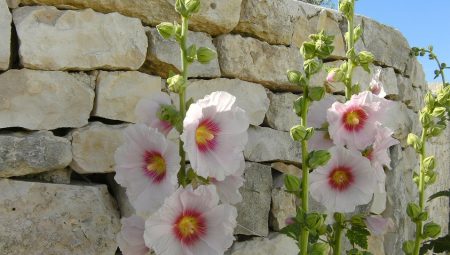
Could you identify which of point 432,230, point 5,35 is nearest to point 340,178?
point 432,230

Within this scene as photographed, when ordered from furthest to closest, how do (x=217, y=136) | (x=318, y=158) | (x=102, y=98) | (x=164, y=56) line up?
1. (x=164, y=56)
2. (x=102, y=98)
3. (x=318, y=158)
4. (x=217, y=136)

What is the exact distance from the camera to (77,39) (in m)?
1.87

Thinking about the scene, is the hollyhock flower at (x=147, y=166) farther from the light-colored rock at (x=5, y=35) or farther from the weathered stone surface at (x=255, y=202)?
the weathered stone surface at (x=255, y=202)

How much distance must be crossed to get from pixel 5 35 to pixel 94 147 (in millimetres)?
422

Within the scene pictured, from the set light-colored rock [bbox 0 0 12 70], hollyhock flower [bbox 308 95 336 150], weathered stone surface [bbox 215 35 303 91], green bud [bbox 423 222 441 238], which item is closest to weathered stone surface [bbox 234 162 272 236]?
weathered stone surface [bbox 215 35 303 91]

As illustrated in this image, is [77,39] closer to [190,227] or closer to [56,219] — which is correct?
[56,219]

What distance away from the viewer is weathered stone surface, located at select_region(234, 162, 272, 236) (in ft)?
7.57

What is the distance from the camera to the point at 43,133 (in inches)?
71.0

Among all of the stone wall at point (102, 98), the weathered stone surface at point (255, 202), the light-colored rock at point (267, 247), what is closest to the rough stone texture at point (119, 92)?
the stone wall at point (102, 98)

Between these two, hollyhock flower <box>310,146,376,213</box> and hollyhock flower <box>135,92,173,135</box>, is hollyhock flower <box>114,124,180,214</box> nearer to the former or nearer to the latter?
hollyhock flower <box>135,92,173,135</box>

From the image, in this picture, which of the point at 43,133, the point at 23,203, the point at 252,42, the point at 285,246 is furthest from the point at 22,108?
the point at 285,246

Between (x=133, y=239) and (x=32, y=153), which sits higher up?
(x=32, y=153)

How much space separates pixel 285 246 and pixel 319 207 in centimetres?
28

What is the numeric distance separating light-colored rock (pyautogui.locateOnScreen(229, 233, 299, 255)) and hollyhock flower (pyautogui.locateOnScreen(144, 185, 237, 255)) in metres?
0.78
